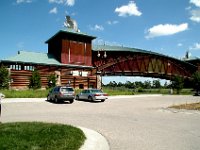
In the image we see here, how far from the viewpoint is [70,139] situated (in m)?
8.72

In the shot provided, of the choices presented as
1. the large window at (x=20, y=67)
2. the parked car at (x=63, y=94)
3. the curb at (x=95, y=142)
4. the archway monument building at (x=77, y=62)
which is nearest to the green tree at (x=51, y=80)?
the archway monument building at (x=77, y=62)

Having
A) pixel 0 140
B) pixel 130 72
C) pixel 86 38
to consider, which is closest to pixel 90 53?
pixel 86 38

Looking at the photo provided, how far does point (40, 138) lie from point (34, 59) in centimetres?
4228

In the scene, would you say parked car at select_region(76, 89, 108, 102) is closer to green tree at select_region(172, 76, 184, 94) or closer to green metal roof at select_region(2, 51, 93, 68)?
green metal roof at select_region(2, 51, 93, 68)

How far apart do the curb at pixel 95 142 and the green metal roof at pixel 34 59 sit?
125 feet

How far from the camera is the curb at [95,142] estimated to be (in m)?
8.31

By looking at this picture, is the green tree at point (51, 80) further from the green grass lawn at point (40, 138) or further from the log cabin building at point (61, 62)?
the green grass lawn at point (40, 138)

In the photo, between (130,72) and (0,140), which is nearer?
(0,140)

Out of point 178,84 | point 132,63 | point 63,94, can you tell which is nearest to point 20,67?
point 63,94

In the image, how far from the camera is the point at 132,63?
216ft

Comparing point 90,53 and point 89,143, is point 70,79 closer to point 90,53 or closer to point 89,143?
point 90,53

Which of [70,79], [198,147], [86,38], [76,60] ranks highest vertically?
[86,38]

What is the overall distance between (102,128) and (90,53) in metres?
44.9

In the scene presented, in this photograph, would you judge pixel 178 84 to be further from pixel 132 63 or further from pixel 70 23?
pixel 70 23
